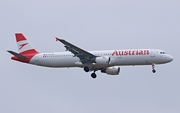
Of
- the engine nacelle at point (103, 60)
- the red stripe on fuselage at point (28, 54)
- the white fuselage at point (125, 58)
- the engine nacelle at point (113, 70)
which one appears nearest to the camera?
the white fuselage at point (125, 58)

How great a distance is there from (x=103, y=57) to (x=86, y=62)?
9.39 ft

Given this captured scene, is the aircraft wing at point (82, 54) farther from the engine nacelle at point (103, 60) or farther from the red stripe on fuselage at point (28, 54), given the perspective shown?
the red stripe on fuselage at point (28, 54)

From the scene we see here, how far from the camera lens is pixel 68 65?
87.4m

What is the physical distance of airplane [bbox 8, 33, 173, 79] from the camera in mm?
84062

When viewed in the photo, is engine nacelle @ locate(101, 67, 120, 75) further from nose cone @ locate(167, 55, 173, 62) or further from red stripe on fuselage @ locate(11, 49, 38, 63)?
red stripe on fuselage @ locate(11, 49, 38, 63)

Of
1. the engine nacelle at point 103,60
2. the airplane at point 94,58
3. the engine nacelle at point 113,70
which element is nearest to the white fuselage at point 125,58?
the airplane at point 94,58

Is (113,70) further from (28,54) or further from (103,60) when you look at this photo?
(28,54)

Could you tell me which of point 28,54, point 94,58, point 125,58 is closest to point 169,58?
point 125,58

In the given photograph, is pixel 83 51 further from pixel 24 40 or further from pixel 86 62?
pixel 24 40

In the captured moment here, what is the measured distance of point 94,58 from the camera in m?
85.8

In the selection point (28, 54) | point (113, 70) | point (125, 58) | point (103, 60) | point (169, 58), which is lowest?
point (113, 70)

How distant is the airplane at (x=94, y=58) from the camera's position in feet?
276

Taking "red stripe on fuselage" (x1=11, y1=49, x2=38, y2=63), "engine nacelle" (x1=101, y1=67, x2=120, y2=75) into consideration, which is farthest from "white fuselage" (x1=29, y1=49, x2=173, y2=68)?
"engine nacelle" (x1=101, y1=67, x2=120, y2=75)

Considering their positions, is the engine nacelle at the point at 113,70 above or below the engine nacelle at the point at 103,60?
below
